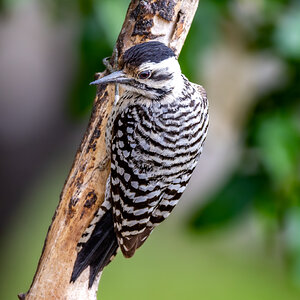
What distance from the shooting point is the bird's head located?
273 cm

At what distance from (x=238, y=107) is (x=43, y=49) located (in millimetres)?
2267

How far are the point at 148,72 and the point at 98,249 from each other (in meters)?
0.84

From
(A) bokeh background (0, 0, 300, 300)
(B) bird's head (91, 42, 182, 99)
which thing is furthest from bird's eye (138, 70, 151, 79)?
(A) bokeh background (0, 0, 300, 300)

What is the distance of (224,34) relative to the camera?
4.24m

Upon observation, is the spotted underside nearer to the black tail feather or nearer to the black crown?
the black tail feather

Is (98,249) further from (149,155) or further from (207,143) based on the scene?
(207,143)

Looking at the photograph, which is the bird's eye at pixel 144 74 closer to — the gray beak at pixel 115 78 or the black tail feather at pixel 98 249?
the gray beak at pixel 115 78

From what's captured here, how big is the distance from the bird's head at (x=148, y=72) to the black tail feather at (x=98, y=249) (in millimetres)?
581

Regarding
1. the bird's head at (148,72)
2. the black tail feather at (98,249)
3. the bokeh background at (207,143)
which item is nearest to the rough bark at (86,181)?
the black tail feather at (98,249)

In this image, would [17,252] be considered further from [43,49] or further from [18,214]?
[43,49]

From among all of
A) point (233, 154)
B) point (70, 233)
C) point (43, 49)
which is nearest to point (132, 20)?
point (70, 233)

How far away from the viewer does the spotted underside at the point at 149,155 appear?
2.90 m

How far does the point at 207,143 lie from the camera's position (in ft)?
23.7

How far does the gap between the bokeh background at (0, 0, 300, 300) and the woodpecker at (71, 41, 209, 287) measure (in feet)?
1.65
